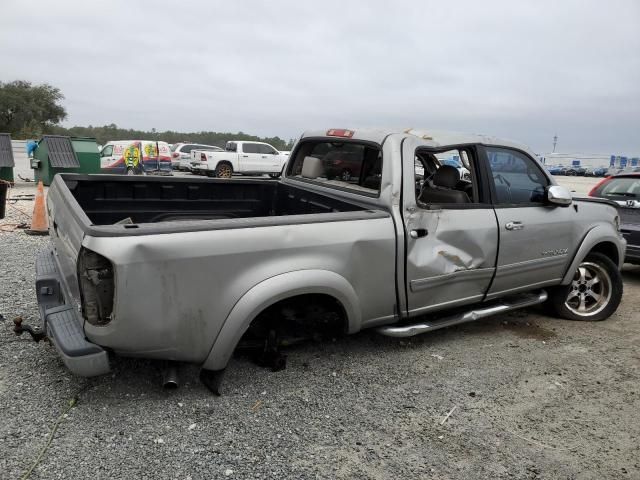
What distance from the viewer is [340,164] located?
4418mm

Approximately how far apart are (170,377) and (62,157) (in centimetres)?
1336

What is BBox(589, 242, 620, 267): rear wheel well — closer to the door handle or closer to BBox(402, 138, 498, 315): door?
the door handle

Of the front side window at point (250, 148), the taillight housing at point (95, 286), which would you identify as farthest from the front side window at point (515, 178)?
the front side window at point (250, 148)

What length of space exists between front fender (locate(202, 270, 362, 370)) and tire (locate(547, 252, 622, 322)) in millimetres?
2775

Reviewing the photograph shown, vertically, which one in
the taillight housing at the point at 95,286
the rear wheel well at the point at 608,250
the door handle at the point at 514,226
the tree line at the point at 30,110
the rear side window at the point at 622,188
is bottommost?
the rear wheel well at the point at 608,250

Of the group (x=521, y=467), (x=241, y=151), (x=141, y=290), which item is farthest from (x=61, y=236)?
(x=241, y=151)

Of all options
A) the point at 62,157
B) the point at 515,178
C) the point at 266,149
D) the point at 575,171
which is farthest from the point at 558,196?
the point at 575,171

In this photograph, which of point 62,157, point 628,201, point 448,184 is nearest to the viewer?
point 448,184

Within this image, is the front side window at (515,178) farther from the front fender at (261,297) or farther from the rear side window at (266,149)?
the rear side window at (266,149)

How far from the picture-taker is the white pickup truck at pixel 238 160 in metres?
22.2

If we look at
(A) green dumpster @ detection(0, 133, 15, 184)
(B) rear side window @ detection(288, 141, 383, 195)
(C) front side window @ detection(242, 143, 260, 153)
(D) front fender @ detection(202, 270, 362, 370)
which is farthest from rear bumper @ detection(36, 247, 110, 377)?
(C) front side window @ detection(242, 143, 260, 153)

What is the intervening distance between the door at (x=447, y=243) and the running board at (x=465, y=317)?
0.11m

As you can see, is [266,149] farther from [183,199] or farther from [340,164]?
[340,164]

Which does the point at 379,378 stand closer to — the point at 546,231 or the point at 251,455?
the point at 251,455
